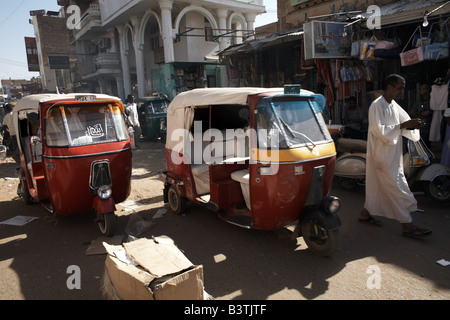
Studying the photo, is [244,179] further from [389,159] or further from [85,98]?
[85,98]

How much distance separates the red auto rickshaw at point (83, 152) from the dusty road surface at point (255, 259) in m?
0.50

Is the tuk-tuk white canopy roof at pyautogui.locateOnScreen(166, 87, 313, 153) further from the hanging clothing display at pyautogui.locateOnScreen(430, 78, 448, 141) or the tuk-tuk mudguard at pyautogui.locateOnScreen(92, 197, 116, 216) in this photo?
the hanging clothing display at pyautogui.locateOnScreen(430, 78, 448, 141)

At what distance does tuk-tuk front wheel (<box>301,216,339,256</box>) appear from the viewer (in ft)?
11.9

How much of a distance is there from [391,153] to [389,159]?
8 centimetres

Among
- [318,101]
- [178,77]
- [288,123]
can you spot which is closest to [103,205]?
[288,123]

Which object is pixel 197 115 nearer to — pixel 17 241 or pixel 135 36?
pixel 17 241

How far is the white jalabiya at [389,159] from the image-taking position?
4109mm

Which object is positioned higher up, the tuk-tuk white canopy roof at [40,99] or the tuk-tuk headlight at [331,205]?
the tuk-tuk white canopy roof at [40,99]

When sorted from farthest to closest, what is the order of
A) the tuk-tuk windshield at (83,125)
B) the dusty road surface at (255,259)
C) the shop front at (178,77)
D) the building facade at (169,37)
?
the building facade at (169,37)
the shop front at (178,77)
the tuk-tuk windshield at (83,125)
the dusty road surface at (255,259)

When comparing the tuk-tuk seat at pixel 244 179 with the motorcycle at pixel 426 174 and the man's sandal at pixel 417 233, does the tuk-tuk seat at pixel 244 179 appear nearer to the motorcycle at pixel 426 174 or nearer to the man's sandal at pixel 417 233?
the man's sandal at pixel 417 233

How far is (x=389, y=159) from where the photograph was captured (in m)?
4.14

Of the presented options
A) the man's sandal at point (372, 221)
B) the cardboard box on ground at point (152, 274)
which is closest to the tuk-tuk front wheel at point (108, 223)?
the cardboard box on ground at point (152, 274)
